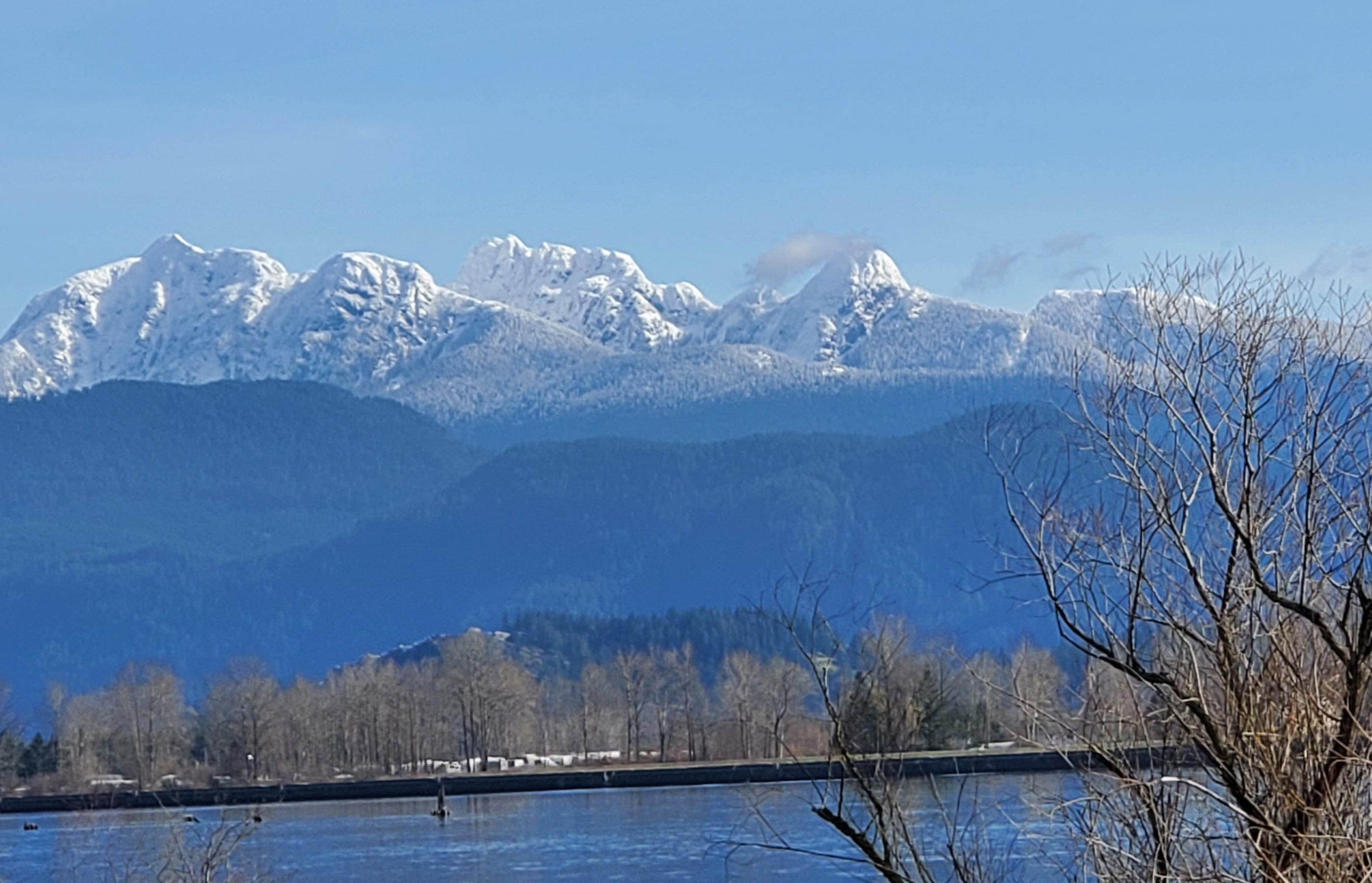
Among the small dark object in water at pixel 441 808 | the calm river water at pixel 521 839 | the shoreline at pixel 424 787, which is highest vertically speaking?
the shoreline at pixel 424 787

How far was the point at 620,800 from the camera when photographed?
96.5 m

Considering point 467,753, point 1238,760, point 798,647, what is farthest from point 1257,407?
point 467,753

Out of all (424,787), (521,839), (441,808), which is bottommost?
(521,839)

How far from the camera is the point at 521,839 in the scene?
72.9 metres

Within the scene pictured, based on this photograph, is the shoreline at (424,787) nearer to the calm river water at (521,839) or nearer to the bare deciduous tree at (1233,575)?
the calm river water at (521,839)

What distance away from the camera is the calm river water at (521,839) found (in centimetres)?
5547

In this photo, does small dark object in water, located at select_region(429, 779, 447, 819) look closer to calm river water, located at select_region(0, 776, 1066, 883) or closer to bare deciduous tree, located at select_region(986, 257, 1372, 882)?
calm river water, located at select_region(0, 776, 1066, 883)

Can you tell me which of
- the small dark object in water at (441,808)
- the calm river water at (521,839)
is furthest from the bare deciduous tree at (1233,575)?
the small dark object in water at (441,808)

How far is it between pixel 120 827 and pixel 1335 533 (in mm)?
75046

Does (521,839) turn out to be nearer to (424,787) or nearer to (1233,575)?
(424,787)

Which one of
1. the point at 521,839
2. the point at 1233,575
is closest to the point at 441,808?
the point at 521,839

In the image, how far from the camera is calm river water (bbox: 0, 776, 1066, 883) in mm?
55469

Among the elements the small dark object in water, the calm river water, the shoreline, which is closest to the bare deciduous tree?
the calm river water

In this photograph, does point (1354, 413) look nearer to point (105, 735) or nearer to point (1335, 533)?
point (1335, 533)
